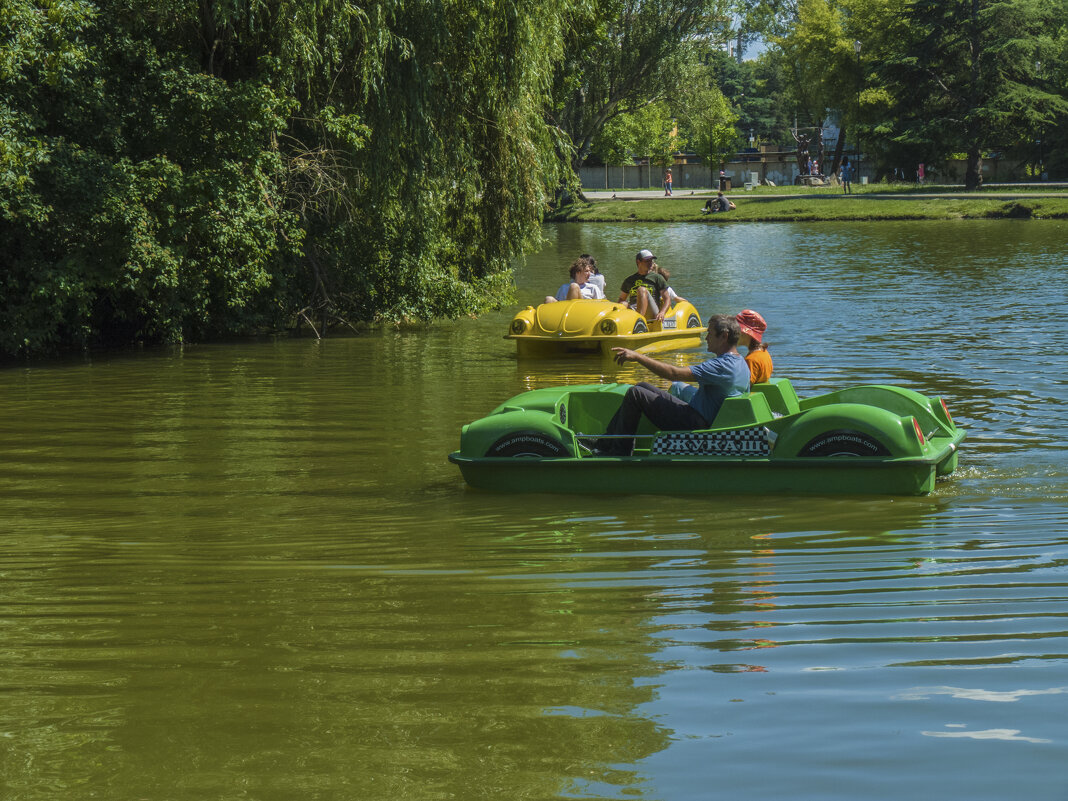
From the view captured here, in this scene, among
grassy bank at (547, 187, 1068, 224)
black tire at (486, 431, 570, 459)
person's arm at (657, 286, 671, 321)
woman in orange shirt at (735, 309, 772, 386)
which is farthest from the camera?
grassy bank at (547, 187, 1068, 224)

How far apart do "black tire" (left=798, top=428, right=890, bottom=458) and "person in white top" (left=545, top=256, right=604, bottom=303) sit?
9.70m

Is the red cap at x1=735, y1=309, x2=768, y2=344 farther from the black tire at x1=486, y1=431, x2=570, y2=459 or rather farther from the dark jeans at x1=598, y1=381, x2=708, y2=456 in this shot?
the black tire at x1=486, y1=431, x2=570, y2=459

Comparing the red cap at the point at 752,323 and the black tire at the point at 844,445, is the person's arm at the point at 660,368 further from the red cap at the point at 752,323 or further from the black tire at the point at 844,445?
the red cap at the point at 752,323

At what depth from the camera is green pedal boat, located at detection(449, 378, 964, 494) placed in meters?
8.62

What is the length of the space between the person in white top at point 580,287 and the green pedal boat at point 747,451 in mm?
8649

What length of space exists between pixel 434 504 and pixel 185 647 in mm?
3643

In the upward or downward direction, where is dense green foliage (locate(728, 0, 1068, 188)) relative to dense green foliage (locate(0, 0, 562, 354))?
upward

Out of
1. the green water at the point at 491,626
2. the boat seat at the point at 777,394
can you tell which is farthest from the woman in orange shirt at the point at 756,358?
the green water at the point at 491,626

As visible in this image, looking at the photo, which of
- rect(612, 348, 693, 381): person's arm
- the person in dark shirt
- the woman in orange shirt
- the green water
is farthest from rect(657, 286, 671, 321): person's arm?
rect(612, 348, 693, 381): person's arm

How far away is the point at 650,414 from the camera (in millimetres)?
9352

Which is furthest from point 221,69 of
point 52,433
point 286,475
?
point 286,475

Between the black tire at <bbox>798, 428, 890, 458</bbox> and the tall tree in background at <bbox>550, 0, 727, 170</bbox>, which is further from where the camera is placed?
the tall tree in background at <bbox>550, 0, 727, 170</bbox>

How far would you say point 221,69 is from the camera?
735 inches

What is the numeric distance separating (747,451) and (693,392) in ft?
2.56
